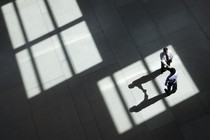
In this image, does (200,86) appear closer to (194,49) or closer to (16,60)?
(194,49)

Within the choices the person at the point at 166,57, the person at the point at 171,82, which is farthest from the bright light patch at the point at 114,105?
the person at the point at 166,57

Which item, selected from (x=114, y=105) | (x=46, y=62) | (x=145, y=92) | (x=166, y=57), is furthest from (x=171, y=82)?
(x=46, y=62)

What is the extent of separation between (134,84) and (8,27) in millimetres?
6180

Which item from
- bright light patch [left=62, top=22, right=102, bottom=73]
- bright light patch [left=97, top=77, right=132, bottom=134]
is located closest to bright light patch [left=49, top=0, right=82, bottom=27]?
bright light patch [left=62, top=22, right=102, bottom=73]

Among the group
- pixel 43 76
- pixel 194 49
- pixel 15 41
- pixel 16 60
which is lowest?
pixel 194 49

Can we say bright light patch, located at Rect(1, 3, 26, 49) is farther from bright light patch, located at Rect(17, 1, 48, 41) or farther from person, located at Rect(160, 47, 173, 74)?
person, located at Rect(160, 47, 173, 74)

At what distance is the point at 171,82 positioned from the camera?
9492mm

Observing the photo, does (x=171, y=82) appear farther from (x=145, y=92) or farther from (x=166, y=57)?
(x=145, y=92)

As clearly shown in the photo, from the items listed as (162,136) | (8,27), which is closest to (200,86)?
(162,136)

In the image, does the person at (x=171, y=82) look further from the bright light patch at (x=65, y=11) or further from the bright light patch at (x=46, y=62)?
the bright light patch at (x=65, y=11)

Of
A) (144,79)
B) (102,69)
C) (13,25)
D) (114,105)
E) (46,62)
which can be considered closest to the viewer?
(114,105)

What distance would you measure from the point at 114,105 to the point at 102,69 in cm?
157

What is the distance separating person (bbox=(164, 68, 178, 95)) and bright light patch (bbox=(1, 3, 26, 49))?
6.19 m

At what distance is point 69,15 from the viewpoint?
12.6m
